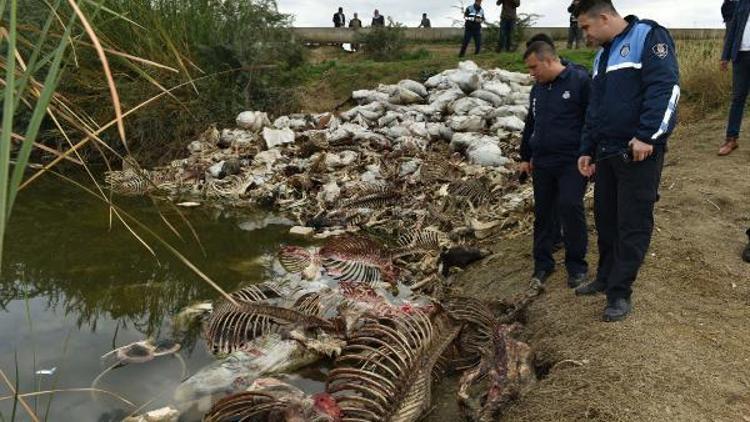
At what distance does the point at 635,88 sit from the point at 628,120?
162 millimetres

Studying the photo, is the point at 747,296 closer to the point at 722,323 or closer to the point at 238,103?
the point at 722,323

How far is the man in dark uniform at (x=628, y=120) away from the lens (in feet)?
9.71

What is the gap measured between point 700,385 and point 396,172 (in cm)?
599

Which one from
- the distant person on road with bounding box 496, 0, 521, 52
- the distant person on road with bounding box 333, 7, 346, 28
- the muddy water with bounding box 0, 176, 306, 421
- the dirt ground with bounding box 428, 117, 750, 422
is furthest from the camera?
the distant person on road with bounding box 333, 7, 346, 28

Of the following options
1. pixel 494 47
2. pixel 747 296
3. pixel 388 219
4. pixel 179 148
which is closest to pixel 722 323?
pixel 747 296

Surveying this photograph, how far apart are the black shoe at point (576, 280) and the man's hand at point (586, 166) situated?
32.4 inches

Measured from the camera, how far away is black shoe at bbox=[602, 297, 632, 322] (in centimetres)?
332

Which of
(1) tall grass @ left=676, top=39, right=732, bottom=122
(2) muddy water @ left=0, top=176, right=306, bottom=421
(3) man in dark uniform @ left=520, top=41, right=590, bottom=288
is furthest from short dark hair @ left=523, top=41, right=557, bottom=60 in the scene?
(1) tall grass @ left=676, top=39, right=732, bottom=122

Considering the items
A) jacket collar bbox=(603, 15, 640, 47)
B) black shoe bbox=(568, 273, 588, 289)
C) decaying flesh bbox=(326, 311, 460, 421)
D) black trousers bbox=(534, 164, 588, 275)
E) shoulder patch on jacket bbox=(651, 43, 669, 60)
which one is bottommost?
decaying flesh bbox=(326, 311, 460, 421)

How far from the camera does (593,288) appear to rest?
3.80 m

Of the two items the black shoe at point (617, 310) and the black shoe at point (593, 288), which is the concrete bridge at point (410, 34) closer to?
the black shoe at point (593, 288)

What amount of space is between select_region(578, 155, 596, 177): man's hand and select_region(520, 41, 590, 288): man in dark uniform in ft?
1.22

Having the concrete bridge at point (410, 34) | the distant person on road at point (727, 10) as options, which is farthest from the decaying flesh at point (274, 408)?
the concrete bridge at point (410, 34)

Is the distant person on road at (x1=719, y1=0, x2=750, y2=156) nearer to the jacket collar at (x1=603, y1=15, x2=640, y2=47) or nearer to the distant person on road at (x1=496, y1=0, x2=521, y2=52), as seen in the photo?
the jacket collar at (x1=603, y1=15, x2=640, y2=47)
